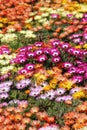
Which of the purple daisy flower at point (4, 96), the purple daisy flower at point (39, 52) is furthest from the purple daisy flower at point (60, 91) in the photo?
the purple daisy flower at point (39, 52)

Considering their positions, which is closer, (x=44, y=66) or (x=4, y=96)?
(x=4, y=96)

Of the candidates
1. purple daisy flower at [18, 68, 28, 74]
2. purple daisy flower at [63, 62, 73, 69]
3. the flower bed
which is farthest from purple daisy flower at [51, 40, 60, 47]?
purple daisy flower at [18, 68, 28, 74]

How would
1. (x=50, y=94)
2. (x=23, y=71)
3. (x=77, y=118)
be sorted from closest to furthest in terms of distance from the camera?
1. (x=77, y=118)
2. (x=50, y=94)
3. (x=23, y=71)

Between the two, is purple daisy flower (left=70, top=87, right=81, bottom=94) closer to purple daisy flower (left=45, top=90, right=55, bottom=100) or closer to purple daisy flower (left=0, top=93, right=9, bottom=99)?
purple daisy flower (left=45, top=90, right=55, bottom=100)

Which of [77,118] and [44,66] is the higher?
[77,118]

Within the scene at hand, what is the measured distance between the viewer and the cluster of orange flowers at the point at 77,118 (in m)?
6.57

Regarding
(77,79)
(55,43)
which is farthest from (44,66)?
(77,79)

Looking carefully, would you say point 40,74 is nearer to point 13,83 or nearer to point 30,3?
point 13,83

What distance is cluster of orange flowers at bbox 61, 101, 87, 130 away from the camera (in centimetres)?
657

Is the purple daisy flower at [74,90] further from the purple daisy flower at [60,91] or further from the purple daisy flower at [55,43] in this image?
the purple daisy flower at [55,43]

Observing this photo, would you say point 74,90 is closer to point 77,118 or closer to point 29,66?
point 77,118

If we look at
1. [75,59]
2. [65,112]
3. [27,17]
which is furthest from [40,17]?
[65,112]

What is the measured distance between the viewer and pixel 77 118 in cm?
673

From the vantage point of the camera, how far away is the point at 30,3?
497 inches
